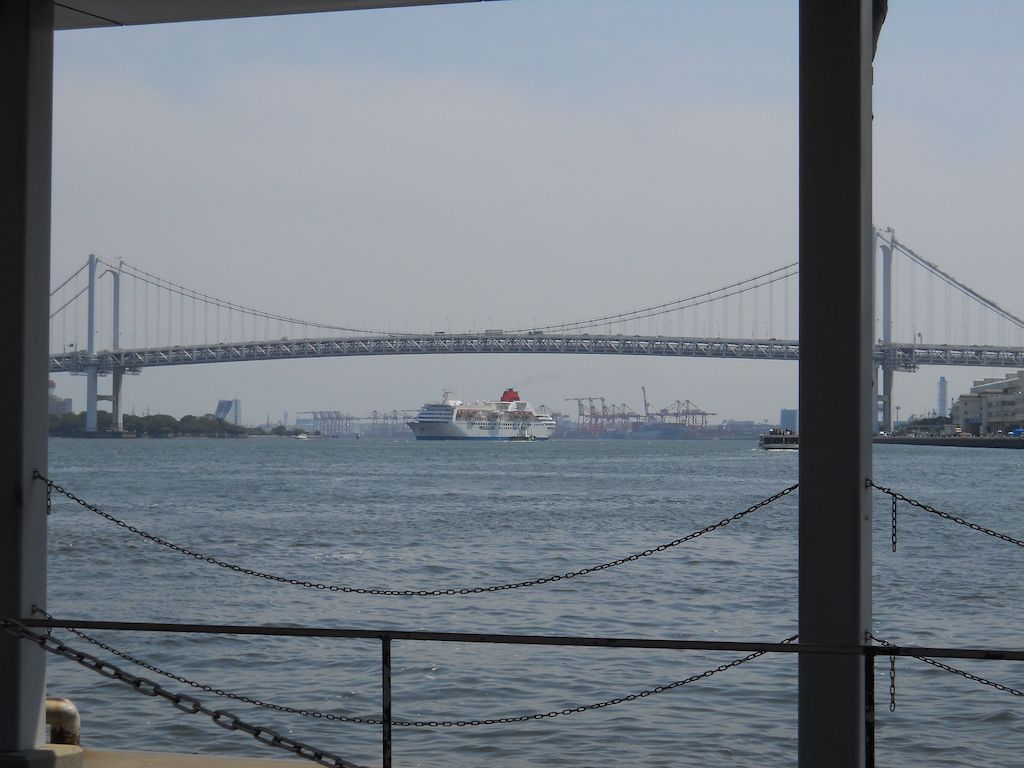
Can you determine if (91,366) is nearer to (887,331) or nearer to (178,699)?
(887,331)

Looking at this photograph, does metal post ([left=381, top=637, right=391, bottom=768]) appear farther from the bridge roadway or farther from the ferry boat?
the ferry boat

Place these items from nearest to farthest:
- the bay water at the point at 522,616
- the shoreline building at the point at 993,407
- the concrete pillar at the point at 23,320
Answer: the concrete pillar at the point at 23,320
the bay water at the point at 522,616
the shoreline building at the point at 993,407

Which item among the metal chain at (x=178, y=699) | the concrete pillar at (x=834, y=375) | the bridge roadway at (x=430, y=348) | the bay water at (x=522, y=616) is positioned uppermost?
the bridge roadway at (x=430, y=348)

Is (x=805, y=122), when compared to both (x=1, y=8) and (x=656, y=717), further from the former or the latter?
(x=656, y=717)

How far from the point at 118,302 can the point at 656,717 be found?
5022cm

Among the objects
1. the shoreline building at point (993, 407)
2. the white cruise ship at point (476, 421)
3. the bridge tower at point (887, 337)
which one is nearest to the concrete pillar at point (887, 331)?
the bridge tower at point (887, 337)

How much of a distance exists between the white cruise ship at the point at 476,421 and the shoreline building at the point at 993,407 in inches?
1081

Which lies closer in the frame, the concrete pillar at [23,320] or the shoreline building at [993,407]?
the concrete pillar at [23,320]

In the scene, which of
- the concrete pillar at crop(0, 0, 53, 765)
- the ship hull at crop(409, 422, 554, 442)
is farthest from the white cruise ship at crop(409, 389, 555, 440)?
the concrete pillar at crop(0, 0, 53, 765)

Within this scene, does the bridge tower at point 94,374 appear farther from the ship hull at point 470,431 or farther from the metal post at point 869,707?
the metal post at point 869,707

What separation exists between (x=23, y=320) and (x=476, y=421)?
77920 millimetres

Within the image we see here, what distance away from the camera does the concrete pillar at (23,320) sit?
316cm

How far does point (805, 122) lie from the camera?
2738 mm

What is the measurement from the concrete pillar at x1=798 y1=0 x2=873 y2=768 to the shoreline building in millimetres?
68881
